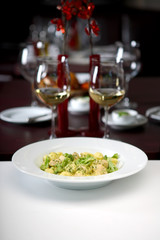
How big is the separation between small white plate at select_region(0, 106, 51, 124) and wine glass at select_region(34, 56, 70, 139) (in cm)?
22

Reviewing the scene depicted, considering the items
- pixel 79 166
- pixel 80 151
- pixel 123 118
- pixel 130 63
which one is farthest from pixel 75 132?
pixel 130 63

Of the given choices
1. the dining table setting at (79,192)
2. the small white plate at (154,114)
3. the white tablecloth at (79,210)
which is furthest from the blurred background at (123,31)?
the white tablecloth at (79,210)

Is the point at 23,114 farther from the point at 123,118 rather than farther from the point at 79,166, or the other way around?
the point at 79,166

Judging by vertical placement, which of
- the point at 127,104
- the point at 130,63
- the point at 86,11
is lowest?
the point at 127,104

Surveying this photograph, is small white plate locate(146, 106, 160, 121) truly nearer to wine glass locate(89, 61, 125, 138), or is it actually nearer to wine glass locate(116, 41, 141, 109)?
wine glass locate(116, 41, 141, 109)

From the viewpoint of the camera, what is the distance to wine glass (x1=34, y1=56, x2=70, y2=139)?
1.14 metres

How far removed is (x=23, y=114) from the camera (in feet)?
4.88

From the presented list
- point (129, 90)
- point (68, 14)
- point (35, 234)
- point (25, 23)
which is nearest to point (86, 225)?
point (35, 234)

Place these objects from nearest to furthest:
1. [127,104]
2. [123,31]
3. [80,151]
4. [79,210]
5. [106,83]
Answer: [79,210] < [80,151] < [106,83] < [127,104] < [123,31]

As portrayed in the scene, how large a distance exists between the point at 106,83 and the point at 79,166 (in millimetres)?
395

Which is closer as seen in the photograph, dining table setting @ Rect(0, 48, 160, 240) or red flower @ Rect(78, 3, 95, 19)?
dining table setting @ Rect(0, 48, 160, 240)

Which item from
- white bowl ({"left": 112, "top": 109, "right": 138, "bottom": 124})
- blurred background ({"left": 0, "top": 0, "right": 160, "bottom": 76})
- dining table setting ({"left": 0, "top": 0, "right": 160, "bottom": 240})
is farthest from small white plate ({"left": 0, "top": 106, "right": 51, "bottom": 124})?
blurred background ({"left": 0, "top": 0, "right": 160, "bottom": 76})

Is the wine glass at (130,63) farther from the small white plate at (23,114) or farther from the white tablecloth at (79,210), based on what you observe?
the white tablecloth at (79,210)

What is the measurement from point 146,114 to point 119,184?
0.65 meters
